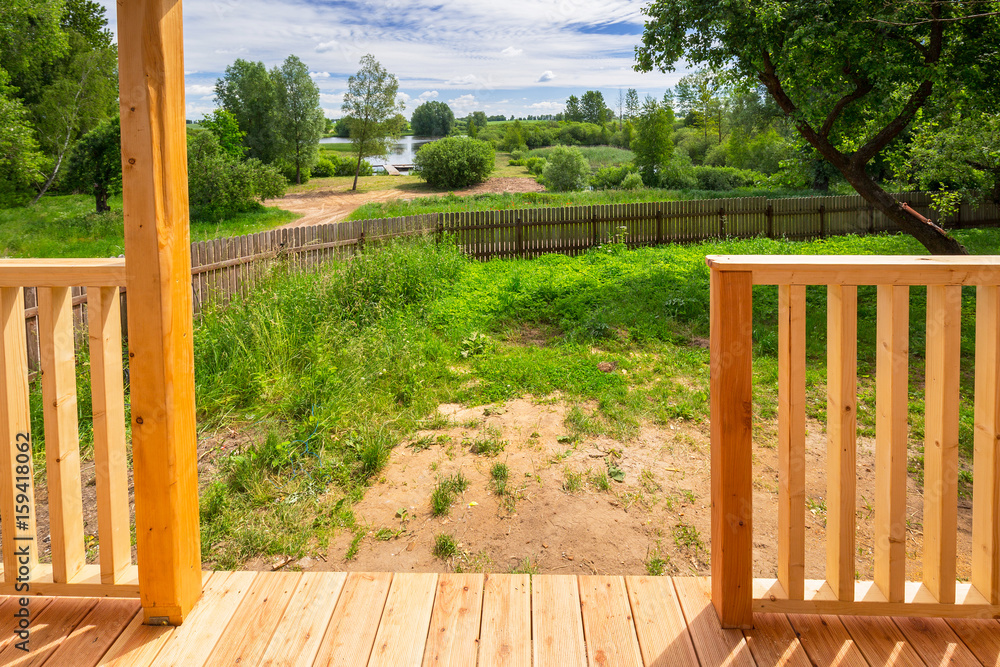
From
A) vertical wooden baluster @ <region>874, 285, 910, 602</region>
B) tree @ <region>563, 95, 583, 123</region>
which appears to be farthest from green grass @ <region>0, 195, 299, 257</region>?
tree @ <region>563, 95, 583, 123</region>

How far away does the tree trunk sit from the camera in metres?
8.33

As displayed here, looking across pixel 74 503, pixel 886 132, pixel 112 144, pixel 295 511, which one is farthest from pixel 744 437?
pixel 112 144

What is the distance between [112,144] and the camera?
20594mm

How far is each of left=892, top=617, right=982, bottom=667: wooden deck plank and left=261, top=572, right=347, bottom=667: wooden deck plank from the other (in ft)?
5.16

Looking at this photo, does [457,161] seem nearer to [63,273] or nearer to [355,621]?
[63,273]

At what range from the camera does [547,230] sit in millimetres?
13352

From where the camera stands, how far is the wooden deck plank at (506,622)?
1706 millimetres

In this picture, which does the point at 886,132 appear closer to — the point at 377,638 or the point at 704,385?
the point at 704,385

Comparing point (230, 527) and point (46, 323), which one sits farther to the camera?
point (230, 527)

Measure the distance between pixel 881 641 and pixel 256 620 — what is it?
5.59 feet

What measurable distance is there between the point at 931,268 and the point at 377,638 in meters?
1.73

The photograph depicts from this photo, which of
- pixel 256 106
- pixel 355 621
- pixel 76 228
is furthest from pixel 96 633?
pixel 256 106

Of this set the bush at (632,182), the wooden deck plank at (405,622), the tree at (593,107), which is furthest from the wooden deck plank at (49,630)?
Result: the tree at (593,107)

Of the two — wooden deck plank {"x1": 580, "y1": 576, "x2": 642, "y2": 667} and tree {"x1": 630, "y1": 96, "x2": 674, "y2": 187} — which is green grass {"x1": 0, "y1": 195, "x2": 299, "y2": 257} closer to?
wooden deck plank {"x1": 580, "y1": 576, "x2": 642, "y2": 667}
